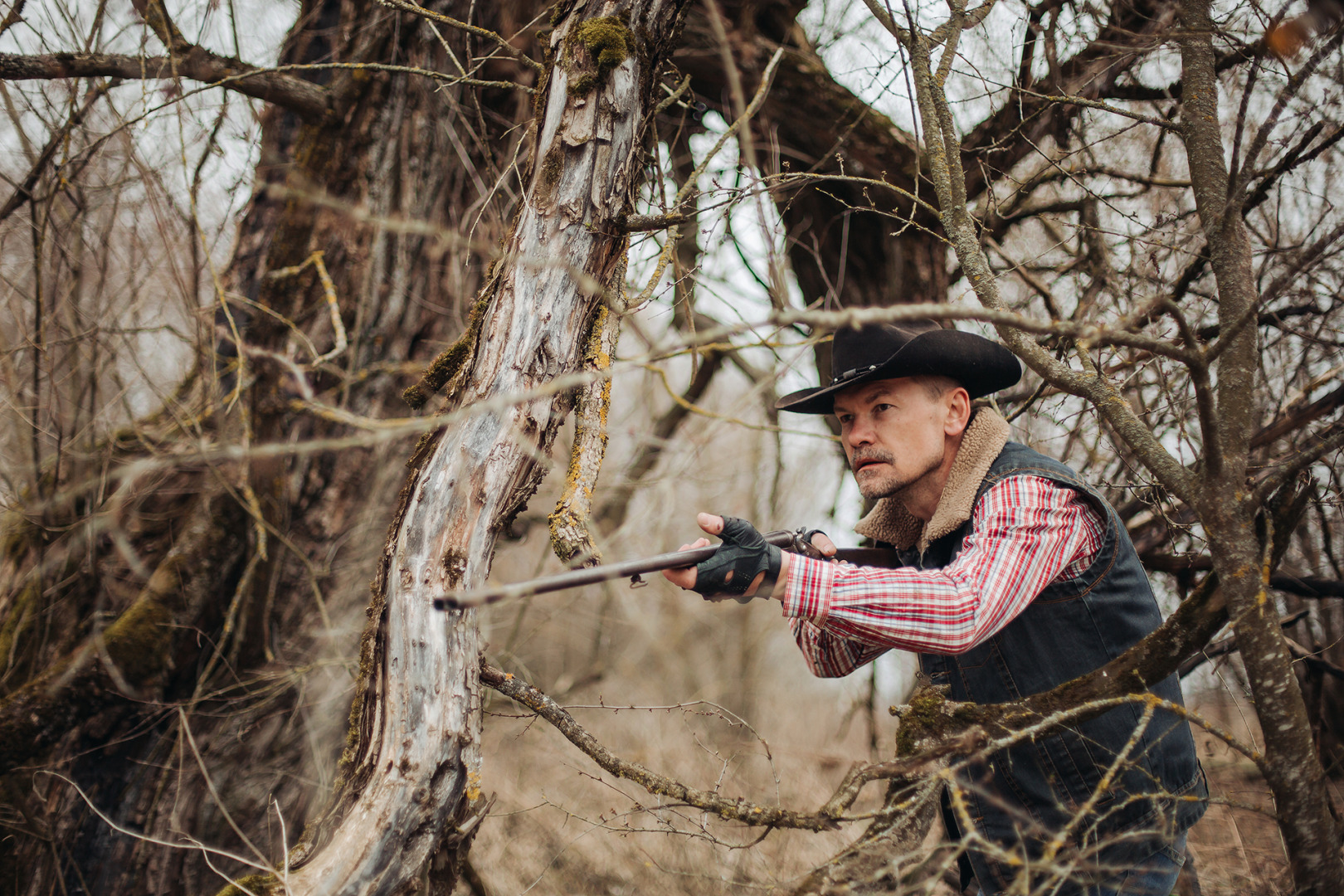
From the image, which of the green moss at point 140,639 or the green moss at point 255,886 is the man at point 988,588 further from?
the green moss at point 140,639

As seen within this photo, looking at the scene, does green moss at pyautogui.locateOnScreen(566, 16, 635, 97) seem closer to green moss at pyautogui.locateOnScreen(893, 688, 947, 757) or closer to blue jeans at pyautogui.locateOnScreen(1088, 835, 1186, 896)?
green moss at pyautogui.locateOnScreen(893, 688, 947, 757)

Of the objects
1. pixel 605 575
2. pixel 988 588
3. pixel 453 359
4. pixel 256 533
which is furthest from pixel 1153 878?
pixel 256 533

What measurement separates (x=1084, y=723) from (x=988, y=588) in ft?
1.96

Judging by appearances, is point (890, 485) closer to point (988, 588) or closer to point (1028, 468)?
point (1028, 468)

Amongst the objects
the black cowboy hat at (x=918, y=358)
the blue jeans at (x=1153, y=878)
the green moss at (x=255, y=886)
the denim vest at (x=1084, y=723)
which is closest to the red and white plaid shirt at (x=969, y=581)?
the denim vest at (x=1084, y=723)

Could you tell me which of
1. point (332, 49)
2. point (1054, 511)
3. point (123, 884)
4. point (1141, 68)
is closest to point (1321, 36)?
point (1054, 511)

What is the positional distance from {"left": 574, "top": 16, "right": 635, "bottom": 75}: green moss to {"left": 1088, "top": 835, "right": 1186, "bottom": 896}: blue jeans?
8.81 ft

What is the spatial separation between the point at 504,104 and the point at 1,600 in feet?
11.7

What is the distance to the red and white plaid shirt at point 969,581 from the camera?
68.8 inches

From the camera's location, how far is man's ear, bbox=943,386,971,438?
2.35 metres

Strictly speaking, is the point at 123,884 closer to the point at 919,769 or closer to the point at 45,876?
the point at 45,876

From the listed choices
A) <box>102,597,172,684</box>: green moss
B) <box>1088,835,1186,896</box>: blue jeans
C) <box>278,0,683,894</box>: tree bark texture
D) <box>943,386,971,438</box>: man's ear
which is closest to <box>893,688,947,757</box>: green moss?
<box>1088,835,1186,896</box>: blue jeans

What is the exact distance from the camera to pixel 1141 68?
3396 millimetres

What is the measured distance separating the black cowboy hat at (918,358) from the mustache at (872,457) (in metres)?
0.23
